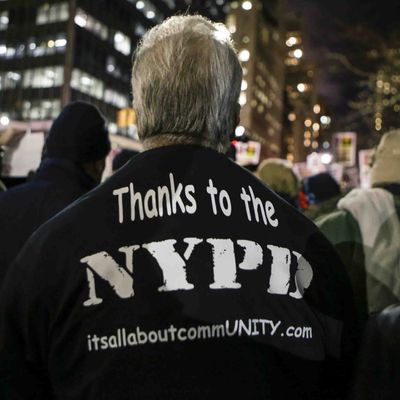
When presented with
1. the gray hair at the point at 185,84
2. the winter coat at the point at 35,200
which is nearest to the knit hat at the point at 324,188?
the winter coat at the point at 35,200

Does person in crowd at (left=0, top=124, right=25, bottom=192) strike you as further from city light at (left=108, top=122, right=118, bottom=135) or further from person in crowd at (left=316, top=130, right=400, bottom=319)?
city light at (left=108, top=122, right=118, bottom=135)

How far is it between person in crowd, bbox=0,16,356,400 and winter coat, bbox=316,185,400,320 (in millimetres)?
1364

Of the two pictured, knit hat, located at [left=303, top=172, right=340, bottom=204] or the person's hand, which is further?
knit hat, located at [left=303, top=172, right=340, bottom=204]

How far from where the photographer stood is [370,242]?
2.89m

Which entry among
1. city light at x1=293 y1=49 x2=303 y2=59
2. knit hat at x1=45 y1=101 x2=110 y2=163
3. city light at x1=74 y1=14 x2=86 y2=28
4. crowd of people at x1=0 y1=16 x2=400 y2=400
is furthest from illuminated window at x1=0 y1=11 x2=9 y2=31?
city light at x1=293 y1=49 x2=303 y2=59

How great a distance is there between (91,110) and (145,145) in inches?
71.0

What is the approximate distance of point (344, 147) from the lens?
24109mm

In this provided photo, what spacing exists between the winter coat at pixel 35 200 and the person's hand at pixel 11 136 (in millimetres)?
2246

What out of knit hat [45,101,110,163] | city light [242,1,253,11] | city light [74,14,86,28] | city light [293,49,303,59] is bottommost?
knit hat [45,101,110,163]

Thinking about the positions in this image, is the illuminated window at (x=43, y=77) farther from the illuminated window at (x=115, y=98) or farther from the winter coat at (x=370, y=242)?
the winter coat at (x=370, y=242)

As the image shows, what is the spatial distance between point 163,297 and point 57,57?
183 feet

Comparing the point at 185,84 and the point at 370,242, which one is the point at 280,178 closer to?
the point at 370,242

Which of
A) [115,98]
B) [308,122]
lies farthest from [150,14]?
[308,122]

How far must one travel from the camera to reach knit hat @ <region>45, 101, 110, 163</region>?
124 inches
